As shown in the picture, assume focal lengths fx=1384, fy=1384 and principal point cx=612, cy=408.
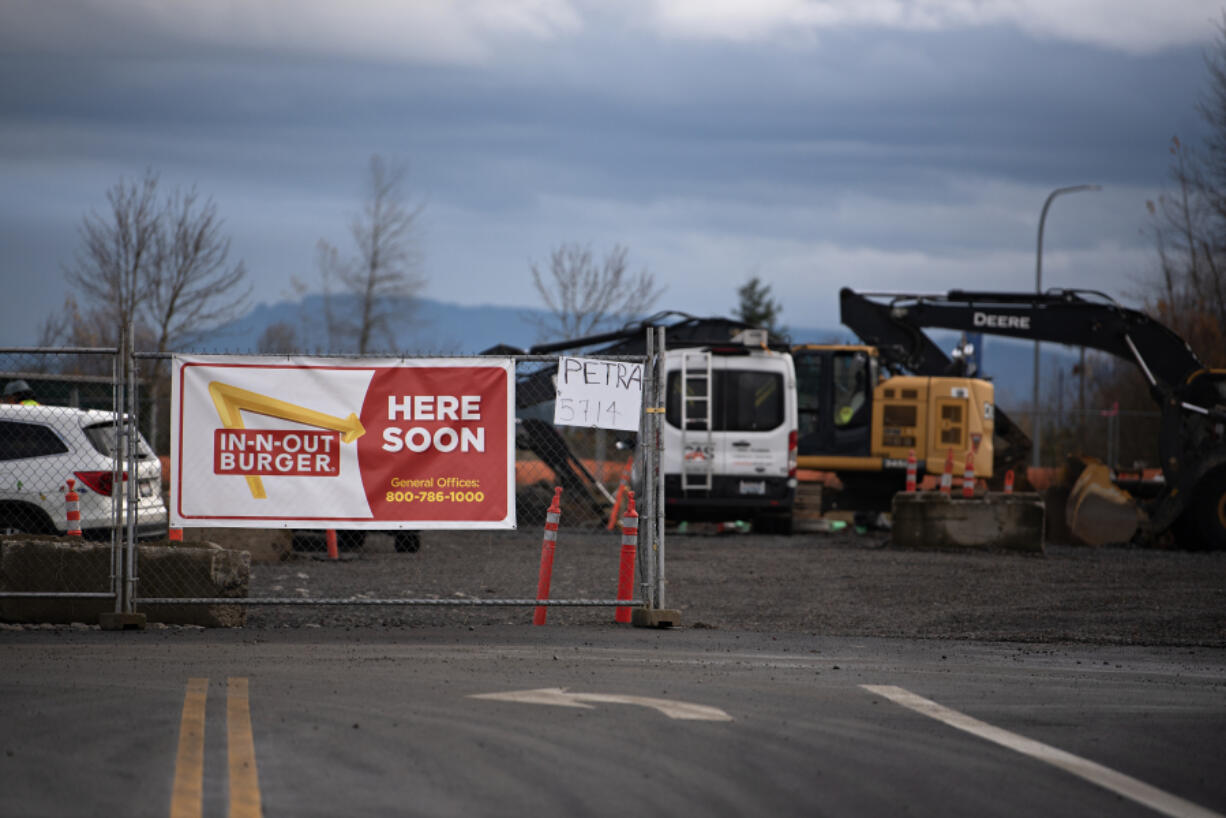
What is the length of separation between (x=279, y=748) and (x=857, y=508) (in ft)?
63.0

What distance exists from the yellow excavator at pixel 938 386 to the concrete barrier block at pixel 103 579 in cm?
1448

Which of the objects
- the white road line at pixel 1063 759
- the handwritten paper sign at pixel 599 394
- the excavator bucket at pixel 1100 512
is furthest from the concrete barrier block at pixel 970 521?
the white road line at pixel 1063 759

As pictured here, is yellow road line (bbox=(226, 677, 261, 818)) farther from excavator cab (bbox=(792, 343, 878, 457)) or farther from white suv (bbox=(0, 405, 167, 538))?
excavator cab (bbox=(792, 343, 878, 457))

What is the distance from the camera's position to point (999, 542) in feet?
62.7

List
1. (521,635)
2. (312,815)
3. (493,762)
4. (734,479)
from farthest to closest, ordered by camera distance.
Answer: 1. (734,479)
2. (521,635)
3. (493,762)
4. (312,815)

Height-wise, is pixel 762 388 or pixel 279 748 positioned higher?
pixel 762 388

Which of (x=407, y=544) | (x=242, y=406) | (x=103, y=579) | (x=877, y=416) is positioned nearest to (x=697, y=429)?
(x=877, y=416)

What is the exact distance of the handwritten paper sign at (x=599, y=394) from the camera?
1058 cm

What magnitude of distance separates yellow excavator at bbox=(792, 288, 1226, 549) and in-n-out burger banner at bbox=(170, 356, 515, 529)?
13505mm

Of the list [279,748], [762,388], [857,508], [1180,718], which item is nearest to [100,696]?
[279,748]

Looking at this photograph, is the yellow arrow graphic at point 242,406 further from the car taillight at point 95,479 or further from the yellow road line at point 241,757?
the car taillight at point 95,479

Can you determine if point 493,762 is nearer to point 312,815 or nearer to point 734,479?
point 312,815

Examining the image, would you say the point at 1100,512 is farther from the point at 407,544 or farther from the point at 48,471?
the point at 48,471

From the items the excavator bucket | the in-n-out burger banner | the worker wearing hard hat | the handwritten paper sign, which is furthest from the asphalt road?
the excavator bucket
